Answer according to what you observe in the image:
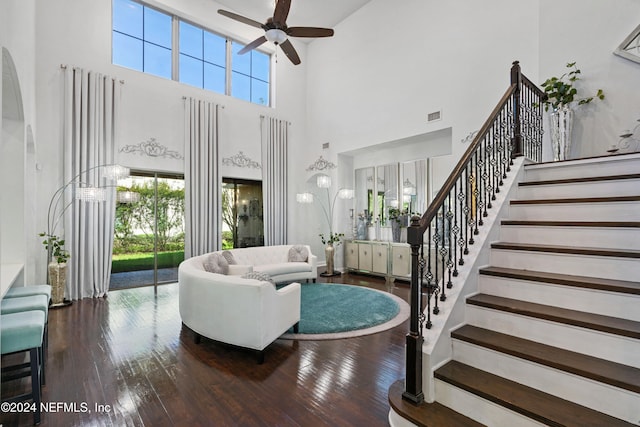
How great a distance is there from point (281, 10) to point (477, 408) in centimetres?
498

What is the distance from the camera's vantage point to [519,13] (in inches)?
197

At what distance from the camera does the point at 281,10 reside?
14.4 ft

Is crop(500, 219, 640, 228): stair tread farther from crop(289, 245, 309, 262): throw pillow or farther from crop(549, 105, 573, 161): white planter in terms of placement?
crop(289, 245, 309, 262): throw pillow

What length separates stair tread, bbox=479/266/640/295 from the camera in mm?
1997

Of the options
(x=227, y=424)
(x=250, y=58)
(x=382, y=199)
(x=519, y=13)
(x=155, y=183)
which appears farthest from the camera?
(x=250, y=58)

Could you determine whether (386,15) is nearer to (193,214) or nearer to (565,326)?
(193,214)

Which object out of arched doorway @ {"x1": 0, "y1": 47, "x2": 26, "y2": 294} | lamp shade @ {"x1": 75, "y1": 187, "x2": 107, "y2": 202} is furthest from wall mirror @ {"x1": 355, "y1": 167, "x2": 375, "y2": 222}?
arched doorway @ {"x1": 0, "y1": 47, "x2": 26, "y2": 294}

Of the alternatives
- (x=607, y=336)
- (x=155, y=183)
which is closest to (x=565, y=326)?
(x=607, y=336)

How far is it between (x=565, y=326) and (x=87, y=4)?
330 inches

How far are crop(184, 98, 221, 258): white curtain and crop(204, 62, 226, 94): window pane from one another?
63 centimetres

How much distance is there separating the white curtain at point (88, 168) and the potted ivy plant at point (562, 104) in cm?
736

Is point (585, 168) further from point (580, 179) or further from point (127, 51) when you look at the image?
point (127, 51)

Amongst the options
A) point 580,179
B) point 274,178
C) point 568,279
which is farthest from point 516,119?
point 274,178

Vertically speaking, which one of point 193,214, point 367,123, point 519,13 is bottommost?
point 193,214
